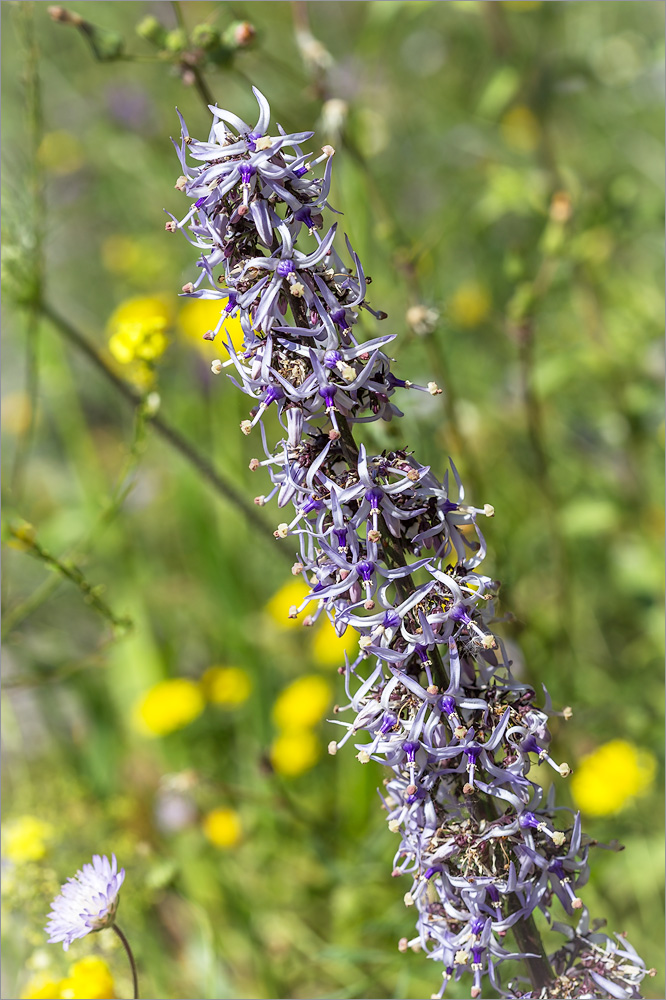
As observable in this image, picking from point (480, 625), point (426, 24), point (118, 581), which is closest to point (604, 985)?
point (480, 625)

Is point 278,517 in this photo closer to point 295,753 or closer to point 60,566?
point 295,753

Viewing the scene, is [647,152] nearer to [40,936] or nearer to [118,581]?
[118,581]

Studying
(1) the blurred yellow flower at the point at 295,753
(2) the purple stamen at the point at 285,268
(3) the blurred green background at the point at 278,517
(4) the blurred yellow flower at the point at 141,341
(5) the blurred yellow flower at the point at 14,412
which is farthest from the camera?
(5) the blurred yellow flower at the point at 14,412

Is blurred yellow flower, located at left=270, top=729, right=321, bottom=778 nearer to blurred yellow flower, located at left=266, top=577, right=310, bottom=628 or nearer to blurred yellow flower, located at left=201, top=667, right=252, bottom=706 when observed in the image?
blurred yellow flower, located at left=201, top=667, right=252, bottom=706

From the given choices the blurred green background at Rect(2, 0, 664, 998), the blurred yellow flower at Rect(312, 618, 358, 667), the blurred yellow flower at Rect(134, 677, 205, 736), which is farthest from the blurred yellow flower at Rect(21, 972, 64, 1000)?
the blurred yellow flower at Rect(312, 618, 358, 667)

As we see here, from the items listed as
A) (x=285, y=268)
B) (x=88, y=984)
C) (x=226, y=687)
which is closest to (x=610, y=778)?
(x=226, y=687)

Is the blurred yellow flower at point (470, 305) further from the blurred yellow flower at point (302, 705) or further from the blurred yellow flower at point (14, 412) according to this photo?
the blurred yellow flower at point (14, 412)

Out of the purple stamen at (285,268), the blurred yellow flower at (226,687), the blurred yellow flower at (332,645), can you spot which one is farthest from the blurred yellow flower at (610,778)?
the purple stamen at (285,268)
